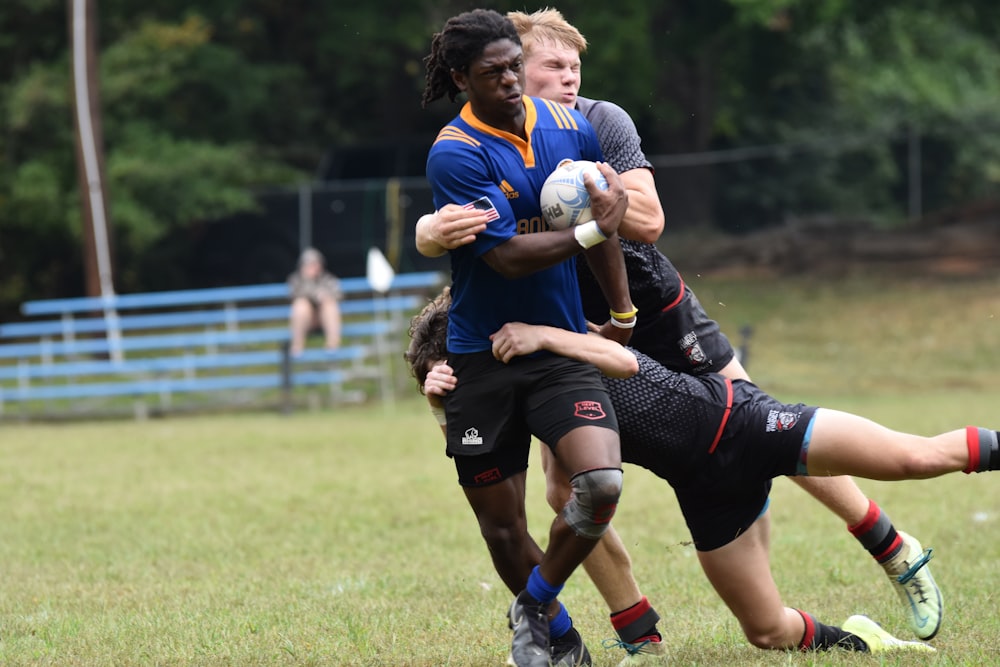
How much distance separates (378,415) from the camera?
54.3ft

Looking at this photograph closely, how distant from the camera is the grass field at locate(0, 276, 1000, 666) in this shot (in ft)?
17.1

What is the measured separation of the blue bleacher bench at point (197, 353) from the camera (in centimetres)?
1792

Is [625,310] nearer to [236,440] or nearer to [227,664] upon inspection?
[227,664]

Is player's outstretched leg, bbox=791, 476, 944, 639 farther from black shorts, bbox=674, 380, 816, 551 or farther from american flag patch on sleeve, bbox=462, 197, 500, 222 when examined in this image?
american flag patch on sleeve, bbox=462, 197, 500, 222

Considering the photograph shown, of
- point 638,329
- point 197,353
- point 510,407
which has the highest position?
point 638,329

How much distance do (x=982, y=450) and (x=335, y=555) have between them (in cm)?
407

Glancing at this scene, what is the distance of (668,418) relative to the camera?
4586 mm

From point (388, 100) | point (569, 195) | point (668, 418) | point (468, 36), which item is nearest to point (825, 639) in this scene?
point (668, 418)

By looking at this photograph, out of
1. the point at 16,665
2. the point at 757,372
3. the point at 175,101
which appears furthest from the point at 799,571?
the point at 175,101

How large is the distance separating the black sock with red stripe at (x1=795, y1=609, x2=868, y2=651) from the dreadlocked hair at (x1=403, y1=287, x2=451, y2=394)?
1588 millimetres

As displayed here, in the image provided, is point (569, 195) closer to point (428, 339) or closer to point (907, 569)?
point (428, 339)

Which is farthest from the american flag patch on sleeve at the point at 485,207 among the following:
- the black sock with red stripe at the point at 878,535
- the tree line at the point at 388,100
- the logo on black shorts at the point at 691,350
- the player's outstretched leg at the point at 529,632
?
the tree line at the point at 388,100

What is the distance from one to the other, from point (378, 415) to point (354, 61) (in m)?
14.5

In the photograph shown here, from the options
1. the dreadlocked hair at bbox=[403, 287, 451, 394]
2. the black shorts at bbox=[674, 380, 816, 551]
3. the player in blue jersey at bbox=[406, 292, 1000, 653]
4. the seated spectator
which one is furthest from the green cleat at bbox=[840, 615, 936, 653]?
the seated spectator
